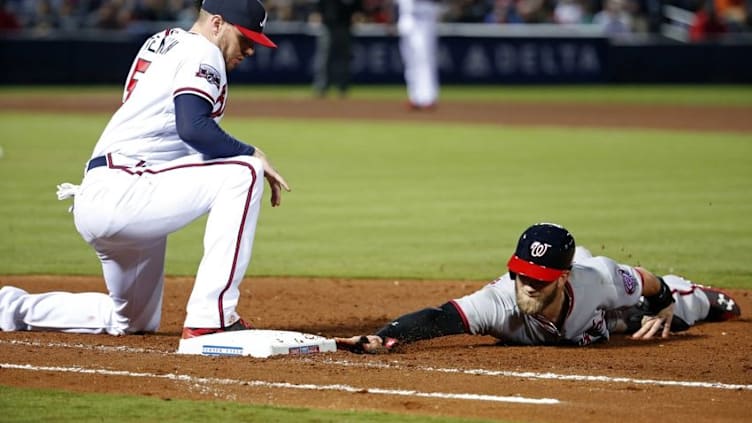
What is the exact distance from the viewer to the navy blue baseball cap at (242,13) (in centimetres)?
588

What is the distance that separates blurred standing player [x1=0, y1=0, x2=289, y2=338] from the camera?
223 inches

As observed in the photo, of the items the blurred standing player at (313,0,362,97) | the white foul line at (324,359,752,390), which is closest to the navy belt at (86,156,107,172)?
the white foul line at (324,359,752,390)

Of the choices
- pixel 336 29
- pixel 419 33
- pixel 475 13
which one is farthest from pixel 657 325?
pixel 475 13

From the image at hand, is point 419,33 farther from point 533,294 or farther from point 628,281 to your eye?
point 533,294

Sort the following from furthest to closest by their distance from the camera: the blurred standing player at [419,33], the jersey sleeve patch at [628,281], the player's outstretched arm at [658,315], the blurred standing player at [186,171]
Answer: the blurred standing player at [419,33] < the player's outstretched arm at [658,315] < the jersey sleeve patch at [628,281] < the blurred standing player at [186,171]

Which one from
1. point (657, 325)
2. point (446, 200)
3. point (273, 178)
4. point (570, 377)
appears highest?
point (273, 178)

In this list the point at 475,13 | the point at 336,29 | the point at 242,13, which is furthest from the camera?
the point at 475,13

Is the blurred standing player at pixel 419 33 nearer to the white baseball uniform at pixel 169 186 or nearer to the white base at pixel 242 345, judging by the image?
the white baseball uniform at pixel 169 186

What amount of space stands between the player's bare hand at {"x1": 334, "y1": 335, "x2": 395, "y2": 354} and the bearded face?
656 mm

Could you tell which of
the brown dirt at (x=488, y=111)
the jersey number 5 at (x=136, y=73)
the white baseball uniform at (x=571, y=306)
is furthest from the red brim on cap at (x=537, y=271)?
the brown dirt at (x=488, y=111)

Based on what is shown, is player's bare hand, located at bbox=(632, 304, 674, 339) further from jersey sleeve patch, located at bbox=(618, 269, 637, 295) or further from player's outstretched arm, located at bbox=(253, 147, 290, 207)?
player's outstretched arm, located at bbox=(253, 147, 290, 207)

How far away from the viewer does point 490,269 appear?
29.9 ft

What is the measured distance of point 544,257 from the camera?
5.79m

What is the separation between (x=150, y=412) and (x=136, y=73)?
6.16 feet
